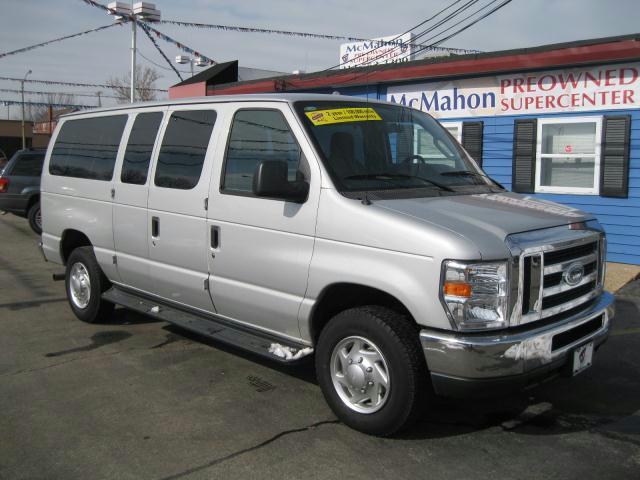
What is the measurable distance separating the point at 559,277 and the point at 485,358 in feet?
2.56

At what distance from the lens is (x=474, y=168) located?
5.04 metres

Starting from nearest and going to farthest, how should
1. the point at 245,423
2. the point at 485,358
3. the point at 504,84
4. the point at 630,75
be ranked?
the point at 485,358
the point at 245,423
the point at 630,75
the point at 504,84

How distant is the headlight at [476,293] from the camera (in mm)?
3307

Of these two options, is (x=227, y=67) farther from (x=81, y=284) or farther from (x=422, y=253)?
(x=422, y=253)

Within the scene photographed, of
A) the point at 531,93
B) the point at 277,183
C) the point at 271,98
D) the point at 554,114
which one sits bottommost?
the point at 277,183

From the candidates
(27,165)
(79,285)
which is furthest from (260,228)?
(27,165)

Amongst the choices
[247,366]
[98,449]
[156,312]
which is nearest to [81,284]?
[156,312]

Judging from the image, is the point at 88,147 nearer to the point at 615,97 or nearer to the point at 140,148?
the point at 140,148

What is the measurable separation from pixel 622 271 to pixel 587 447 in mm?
5728

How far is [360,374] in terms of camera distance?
3.79m

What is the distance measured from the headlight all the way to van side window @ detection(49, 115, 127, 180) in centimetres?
372

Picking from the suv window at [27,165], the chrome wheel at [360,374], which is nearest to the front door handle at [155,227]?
the chrome wheel at [360,374]

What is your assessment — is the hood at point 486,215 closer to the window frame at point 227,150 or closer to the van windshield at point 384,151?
the van windshield at point 384,151

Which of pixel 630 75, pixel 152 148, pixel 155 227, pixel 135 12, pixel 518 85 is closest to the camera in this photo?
pixel 155 227
